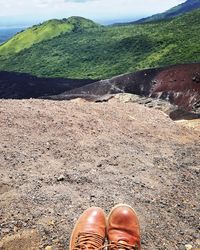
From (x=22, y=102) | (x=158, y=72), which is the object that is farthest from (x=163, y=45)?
(x=22, y=102)

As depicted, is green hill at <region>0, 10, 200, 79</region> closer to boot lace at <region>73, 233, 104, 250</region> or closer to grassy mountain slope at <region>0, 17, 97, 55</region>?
grassy mountain slope at <region>0, 17, 97, 55</region>

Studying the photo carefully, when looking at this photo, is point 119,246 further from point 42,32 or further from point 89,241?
point 42,32

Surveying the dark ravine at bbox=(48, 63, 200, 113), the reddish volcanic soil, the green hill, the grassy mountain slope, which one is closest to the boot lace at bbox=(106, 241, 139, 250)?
the dark ravine at bbox=(48, 63, 200, 113)

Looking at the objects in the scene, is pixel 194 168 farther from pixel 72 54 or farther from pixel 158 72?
pixel 72 54

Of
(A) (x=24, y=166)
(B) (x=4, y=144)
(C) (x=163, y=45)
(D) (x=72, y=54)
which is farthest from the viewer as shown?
(D) (x=72, y=54)

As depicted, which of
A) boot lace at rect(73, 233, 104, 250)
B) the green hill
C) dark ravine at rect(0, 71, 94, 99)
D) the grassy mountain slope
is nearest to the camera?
boot lace at rect(73, 233, 104, 250)

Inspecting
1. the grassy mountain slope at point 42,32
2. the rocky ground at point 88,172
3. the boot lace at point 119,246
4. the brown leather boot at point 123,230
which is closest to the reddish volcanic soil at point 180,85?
the rocky ground at point 88,172
